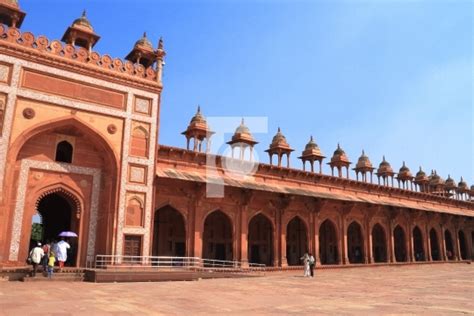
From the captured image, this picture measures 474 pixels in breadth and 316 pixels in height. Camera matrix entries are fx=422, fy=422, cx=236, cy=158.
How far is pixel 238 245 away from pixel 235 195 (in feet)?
8.57

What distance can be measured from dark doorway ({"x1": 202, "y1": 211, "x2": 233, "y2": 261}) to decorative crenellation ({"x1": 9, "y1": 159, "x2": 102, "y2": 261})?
28.1 feet

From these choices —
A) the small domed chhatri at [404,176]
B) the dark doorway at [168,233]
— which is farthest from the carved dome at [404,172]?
the dark doorway at [168,233]

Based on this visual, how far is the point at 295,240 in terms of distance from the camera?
2839 cm

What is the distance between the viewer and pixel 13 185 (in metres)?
15.4

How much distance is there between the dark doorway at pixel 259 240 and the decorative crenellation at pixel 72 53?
475 inches

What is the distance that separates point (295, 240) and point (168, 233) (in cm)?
945

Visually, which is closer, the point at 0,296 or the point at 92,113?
the point at 0,296

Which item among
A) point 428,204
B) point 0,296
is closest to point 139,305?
point 0,296

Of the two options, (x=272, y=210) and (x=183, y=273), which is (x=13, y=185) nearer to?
(x=183, y=273)

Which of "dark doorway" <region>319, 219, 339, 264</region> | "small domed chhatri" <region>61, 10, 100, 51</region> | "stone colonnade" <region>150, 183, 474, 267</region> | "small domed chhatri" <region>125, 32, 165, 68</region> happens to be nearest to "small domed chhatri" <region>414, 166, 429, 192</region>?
"stone colonnade" <region>150, 183, 474, 267</region>

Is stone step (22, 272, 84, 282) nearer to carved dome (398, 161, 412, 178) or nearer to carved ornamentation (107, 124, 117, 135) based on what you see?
carved ornamentation (107, 124, 117, 135)

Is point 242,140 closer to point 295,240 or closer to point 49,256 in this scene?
point 295,240

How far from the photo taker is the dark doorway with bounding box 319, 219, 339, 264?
97.7 ft

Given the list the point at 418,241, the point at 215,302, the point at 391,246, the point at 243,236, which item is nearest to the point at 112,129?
the point at 243,236
